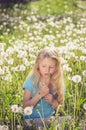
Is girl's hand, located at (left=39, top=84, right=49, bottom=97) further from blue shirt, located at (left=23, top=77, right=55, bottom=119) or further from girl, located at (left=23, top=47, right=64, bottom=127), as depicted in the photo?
blue shirt, located at (left=23, top=77, right=55, bottom=119)

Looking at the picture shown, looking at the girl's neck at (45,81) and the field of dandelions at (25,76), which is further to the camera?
the girl's neck at (45,81)

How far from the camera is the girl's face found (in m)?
4.81

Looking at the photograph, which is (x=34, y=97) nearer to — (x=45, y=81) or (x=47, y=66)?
(x=45, y=81)

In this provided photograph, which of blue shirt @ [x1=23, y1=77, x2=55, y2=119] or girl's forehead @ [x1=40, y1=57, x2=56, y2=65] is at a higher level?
girl's forehead @ [x1=40, y1=57, x2=56, y2=65]

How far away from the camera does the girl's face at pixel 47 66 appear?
481cm

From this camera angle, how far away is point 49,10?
15.6 m

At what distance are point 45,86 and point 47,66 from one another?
197 mm

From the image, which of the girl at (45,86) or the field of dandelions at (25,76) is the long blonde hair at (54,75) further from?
the field of dandelions at (25,76)

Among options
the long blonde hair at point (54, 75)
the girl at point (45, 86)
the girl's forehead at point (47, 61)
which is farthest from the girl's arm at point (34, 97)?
the girl's forehead at point (47, 61)

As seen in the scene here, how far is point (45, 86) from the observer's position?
4.84m

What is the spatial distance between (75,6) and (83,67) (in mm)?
10078

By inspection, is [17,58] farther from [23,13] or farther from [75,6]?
[75,6]

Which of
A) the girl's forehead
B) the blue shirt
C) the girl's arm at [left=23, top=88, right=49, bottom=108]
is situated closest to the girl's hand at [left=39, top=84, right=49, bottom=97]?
the girl's arm at [left=23, top=88, right=49, bottom=108]

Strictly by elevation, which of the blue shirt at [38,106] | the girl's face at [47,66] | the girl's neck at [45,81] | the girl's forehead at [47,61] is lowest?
the blue shirt at [38,106]
